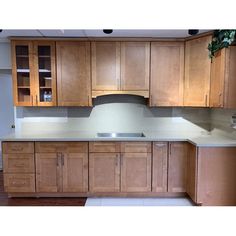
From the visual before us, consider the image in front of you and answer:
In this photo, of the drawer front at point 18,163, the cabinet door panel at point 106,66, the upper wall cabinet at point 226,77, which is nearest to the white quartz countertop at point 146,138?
the drawer front at point 18,163

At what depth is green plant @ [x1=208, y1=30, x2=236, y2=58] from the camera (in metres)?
2.59

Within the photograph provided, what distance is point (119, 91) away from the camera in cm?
341

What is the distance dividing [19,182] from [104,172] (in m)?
1.21

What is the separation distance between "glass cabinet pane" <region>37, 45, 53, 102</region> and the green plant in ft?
7.39

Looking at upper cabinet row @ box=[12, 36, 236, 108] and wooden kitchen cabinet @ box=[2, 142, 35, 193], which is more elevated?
upper cabinet row @ box=[12, 36, 236, 108]

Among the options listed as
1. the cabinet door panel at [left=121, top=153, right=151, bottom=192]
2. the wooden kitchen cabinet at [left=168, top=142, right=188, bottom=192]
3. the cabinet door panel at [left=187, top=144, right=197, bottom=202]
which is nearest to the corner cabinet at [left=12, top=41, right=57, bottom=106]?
the cabinet door panel at [left=121, top=153, right=151, bottom=192]

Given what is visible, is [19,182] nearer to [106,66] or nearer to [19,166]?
[19,166]

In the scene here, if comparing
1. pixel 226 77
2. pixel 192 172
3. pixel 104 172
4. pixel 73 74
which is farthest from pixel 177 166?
pixel 73 74

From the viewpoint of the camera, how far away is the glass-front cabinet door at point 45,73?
3.33m

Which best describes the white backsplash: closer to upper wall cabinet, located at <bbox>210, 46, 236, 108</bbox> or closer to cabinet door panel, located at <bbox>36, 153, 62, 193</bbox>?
cabinet door panel, located at <bbox>36, 153, 62, 193</bbox>

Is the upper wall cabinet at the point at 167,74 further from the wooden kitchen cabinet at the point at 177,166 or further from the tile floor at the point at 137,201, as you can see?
the tile floor at the point at 137,201

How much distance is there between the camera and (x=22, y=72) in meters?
3.41

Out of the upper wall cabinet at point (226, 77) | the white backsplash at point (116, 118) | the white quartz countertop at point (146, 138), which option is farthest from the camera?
the white backsplash at point (116, 118)
